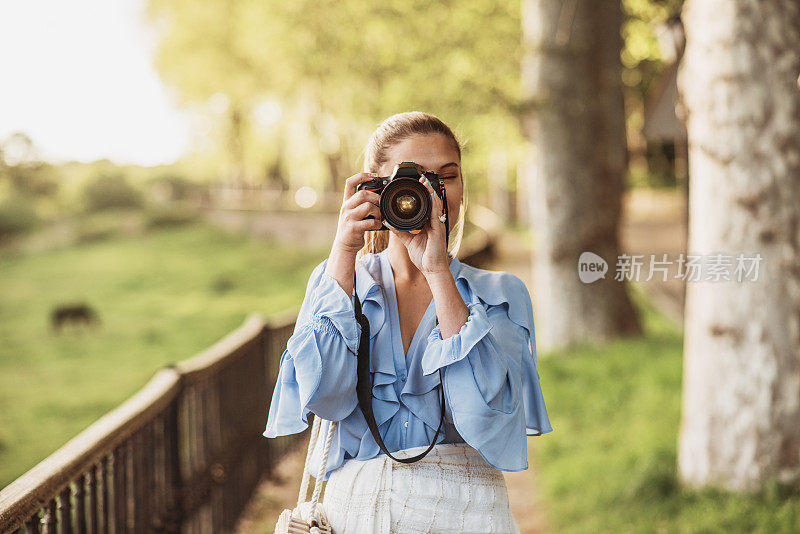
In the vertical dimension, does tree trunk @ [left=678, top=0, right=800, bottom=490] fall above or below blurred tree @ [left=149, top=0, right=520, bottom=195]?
below

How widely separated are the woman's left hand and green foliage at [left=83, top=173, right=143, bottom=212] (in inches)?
1475

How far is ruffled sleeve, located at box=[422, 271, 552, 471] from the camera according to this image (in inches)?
74.1

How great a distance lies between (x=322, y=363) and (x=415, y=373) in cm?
24

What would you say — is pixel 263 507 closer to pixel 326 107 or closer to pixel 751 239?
pixel 751 239

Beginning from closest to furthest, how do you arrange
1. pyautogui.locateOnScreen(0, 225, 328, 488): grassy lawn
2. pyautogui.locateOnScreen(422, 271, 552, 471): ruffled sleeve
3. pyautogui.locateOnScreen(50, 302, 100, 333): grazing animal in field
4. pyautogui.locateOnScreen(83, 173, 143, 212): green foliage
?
pyautogui.locateOnScreen(422, 271, 552, 471): ruffled sleeve → pyautogui.locateOnScreen(0, 225, 328, 488): grassy lawn → pyautogui.locateOnScreen(50, 302, 100, 333): grazing animal in field → pyautogui.locateOnScreen(83, 173, 143, 212): green foliage

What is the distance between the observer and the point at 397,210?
6.53ft

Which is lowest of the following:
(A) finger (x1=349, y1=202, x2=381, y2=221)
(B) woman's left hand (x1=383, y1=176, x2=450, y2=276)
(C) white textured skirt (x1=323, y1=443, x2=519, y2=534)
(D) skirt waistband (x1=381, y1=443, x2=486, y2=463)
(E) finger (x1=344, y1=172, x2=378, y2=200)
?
(C) white textured skirt (x1=323, y1=443, x2=519, y2=534)

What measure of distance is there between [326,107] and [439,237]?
2463cm

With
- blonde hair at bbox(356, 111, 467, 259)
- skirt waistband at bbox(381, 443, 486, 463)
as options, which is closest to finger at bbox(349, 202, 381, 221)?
blonde hair at bbox(356, 111, 467, 259)

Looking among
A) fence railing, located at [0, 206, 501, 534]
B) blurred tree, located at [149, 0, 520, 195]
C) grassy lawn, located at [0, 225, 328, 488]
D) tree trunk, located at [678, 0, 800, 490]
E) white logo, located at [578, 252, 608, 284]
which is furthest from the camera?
grassy lawn, located at [0, 225, 328, 488]

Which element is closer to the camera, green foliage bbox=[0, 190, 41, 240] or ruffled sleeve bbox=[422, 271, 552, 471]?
ruffled sleeve bbox=[422, 271, 552, 471]

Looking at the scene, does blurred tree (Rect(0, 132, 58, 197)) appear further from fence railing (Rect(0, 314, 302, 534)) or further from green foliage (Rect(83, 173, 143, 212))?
fence railing (Rect(0, 314, 302, 534))

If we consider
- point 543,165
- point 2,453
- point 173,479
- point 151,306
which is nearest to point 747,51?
point 173,479

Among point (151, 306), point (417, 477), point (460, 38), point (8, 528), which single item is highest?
point (460, 38)
